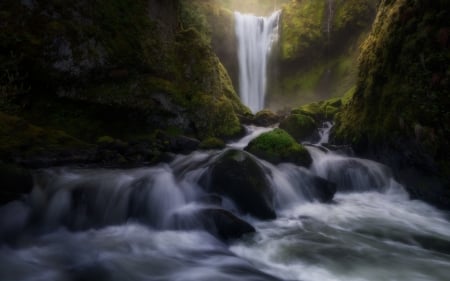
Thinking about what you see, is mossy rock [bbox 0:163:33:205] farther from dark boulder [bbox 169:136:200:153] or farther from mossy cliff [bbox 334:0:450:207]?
mossy cliff [bbox 334:0:450:207]

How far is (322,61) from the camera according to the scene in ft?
85.0

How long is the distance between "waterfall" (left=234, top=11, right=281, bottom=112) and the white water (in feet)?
59.2

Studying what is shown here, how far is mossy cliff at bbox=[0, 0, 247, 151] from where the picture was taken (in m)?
9.38

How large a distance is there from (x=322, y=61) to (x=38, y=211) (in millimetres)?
23913

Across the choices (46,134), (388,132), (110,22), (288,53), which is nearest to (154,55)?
(110,22)

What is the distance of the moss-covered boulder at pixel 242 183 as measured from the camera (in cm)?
727

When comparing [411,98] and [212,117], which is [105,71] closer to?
[212,117]

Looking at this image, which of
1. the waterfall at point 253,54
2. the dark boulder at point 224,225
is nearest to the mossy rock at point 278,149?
the dark boulder at point 224,225

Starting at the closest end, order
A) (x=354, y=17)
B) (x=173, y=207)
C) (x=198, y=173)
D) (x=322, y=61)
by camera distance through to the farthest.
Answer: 1. (x=173, y=207)
2. (x=198, y=173)
3. (x=354, y=17)
4. (x=322, y=61)

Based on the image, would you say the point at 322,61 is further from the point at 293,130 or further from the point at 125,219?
the point at 125,219

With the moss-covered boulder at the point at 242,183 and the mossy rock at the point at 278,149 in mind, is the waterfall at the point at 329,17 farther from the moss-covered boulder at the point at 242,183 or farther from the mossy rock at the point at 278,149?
the moss-covered boulder at the point at 242,183

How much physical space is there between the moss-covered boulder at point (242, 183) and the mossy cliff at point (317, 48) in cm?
1844

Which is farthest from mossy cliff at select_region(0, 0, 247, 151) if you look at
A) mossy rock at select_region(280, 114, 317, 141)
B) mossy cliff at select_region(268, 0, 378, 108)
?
mossy cliff at select_region(268, 0, 378, 108)

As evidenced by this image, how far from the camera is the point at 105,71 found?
416 inches
